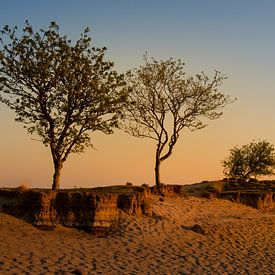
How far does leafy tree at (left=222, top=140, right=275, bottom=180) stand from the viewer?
292 feet

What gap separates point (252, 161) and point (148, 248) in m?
62.4

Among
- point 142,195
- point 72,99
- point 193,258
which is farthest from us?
point 72,99

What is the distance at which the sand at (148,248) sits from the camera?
26.4m

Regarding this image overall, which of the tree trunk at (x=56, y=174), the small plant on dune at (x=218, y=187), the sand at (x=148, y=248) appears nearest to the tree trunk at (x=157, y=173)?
the small plant on dune at (x=218, y=187)

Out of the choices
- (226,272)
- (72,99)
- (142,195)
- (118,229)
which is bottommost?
(226,272)

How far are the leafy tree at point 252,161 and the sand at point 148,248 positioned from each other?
49.9 metres

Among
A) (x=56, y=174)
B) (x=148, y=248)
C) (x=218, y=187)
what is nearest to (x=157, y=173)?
(x=218, y=187)

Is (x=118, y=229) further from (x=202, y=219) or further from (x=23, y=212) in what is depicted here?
(x=202, y=219)

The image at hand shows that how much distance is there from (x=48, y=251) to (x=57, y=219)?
4596mm

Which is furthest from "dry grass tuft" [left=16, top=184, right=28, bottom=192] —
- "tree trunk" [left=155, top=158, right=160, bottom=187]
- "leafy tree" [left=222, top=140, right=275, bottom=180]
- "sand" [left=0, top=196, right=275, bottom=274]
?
"leafy tree" [left=222, top=140, right=275, bottom=180]

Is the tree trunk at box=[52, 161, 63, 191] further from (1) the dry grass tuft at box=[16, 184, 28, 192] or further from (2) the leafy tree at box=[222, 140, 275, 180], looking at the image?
(2) the leafy tree at box=[222, 140, 275, 180]

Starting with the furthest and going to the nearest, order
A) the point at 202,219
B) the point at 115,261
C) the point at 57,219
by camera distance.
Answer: the point at 202,219, the point at 57,219, the point at 115,261

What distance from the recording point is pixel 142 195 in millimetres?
37719

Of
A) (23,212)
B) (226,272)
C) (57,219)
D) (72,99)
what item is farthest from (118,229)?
(72,99)
